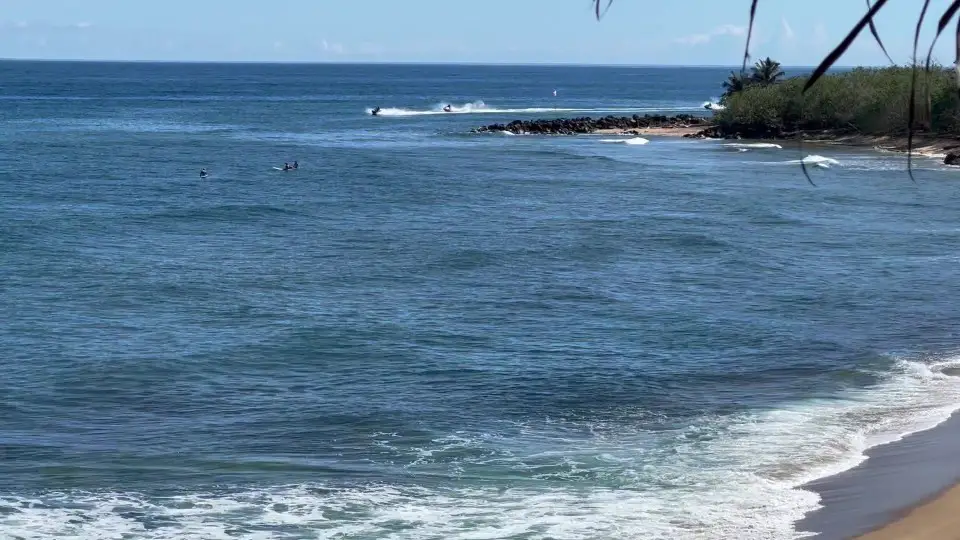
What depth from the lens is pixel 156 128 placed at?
298ft

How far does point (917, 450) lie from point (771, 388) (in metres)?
4.23

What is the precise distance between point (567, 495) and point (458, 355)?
767 centimetres

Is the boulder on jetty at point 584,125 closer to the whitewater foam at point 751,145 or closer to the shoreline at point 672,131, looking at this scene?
the shoreline at point 672,131

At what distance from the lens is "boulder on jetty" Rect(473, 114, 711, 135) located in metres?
89.8

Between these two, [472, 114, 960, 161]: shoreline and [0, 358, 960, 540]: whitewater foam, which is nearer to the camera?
[0, 358, 960, 540]: whitewater foam

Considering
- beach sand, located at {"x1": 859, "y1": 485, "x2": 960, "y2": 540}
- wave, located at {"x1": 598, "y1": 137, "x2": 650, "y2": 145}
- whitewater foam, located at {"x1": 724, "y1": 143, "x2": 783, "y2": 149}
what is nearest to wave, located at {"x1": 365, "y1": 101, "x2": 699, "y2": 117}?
wave, located at {"x1": 598, "y1": 137, "x2": 650, "y2": 145}

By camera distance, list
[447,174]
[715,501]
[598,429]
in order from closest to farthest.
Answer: [715,501]
[598,429]
[447,174]

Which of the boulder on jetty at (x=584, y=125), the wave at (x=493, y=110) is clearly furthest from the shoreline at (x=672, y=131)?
the wave at (x=493, y=110)

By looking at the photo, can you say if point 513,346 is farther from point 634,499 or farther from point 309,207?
point 309,207

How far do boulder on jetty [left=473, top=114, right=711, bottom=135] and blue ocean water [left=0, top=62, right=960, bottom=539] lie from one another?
39.2 m

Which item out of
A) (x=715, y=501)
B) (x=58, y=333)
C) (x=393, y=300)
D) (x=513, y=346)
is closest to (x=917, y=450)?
(x=715, y=501)

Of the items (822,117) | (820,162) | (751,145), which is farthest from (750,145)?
(820,162)

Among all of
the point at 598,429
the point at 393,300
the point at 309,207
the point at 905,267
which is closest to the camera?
the point at 598,429

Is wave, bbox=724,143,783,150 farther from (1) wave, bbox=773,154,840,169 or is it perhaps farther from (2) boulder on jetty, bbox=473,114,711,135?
(2) boulder on jetty, bbox=473,114,711,135
